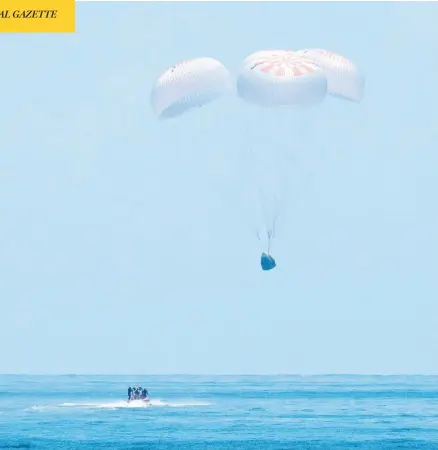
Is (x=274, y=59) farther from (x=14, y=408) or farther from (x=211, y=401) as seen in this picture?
(x=211, y=401)

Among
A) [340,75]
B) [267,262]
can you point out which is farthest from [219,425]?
[340,75]

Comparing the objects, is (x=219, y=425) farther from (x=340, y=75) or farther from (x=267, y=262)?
(x=340, y=75)

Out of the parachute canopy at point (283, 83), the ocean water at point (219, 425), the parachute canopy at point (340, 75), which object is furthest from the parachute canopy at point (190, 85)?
the ocean water at point (219, 425)

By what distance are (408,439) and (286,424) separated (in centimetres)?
972

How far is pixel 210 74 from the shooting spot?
142 feet

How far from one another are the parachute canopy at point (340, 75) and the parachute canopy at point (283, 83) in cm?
122

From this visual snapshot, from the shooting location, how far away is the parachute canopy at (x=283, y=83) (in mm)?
41938

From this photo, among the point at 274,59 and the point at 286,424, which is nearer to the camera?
the point at 274,59

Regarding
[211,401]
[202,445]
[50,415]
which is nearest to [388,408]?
[211,401]

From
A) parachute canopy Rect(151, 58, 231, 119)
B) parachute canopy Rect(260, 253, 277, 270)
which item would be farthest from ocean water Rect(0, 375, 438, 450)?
parachute canopy Rect(151, 58, 231, 119)

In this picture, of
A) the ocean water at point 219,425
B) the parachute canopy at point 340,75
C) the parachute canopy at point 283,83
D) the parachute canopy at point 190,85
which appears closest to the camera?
the parachute canopy at point 283,83

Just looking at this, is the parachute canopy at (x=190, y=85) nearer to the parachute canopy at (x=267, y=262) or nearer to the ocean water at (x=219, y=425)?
the parachute canopy at (x=267, y=262)

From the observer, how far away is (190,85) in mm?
43062

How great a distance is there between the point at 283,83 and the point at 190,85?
3.12 m
